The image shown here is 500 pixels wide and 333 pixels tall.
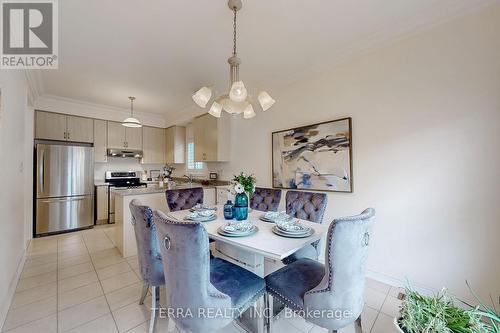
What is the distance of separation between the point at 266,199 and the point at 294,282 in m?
1.31

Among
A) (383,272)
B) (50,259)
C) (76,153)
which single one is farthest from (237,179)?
(76,153)

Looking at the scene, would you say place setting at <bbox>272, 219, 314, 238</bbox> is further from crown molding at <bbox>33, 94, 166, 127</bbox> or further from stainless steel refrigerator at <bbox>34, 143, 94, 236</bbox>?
crown molding at <bbox>33, 94, 166, 127</bbox>

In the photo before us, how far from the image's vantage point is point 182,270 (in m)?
1.17

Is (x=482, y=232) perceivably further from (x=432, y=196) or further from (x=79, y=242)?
(x=79, y=242)

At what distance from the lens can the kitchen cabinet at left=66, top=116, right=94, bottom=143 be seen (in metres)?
4.26

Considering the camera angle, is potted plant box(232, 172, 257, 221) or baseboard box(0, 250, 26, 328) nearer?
baseboard box(0, 250, 26, 328)

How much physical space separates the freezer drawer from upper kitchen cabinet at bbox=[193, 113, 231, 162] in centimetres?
247

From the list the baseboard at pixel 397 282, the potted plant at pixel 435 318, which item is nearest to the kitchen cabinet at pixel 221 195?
the baseboard at pixel 397 282

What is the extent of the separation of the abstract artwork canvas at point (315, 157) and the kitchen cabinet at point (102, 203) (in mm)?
3779

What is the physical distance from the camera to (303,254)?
200 cm

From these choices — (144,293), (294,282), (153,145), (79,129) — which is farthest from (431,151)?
(79,129)

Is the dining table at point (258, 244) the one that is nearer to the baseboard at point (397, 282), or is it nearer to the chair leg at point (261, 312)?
the chair leg at point (261, 312)

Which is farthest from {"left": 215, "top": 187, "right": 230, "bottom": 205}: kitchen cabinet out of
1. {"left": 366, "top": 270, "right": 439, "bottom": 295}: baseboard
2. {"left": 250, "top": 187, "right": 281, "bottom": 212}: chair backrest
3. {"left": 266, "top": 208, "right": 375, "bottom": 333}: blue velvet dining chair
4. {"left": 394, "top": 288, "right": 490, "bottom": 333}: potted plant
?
{"left": 394, "top": 288, "right": 490, "bottom": 333}: potted plant

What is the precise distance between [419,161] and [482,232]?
2.38ft
